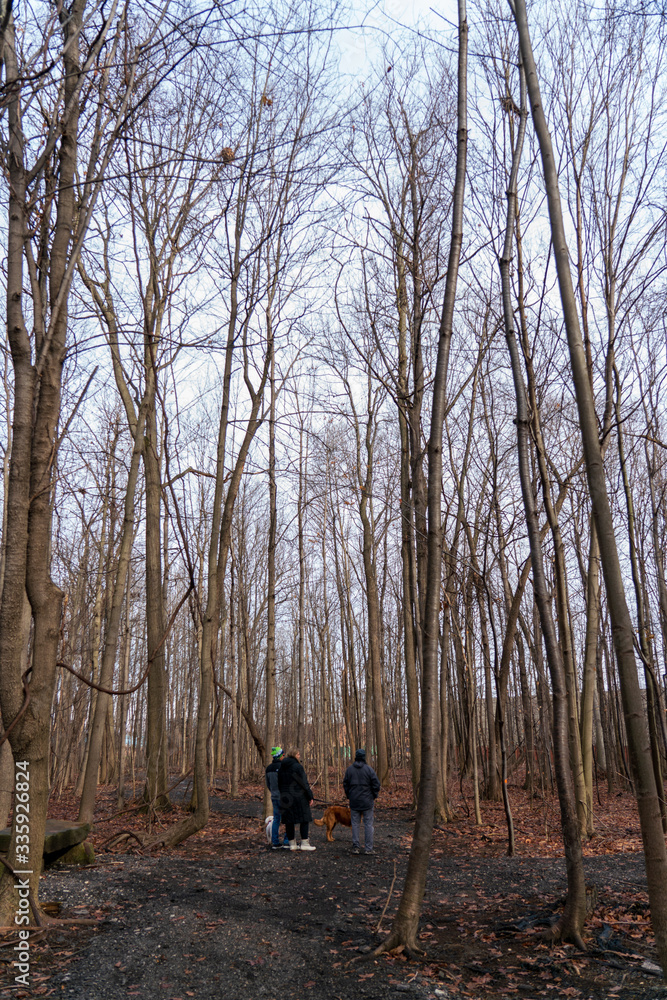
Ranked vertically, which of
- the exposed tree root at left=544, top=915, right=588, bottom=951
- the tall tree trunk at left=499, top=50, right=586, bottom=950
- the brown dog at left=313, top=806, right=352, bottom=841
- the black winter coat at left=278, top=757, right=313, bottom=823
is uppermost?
the tall tree trunk at left=499, top=50, right=586, bottom=950

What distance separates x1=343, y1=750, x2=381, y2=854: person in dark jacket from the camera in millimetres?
8273

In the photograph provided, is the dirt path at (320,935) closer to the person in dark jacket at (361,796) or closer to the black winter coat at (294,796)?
the person in dark jacket at (361,796)

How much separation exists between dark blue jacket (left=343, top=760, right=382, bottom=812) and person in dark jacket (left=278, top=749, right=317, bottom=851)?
55cm

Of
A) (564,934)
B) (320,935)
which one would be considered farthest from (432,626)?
(320,935)

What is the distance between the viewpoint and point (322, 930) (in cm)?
497

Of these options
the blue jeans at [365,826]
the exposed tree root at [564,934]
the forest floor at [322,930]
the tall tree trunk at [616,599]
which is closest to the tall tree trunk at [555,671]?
the exposed tree root at [564,934]

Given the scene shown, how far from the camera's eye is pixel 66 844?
695 cm

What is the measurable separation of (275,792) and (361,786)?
1.28 meters

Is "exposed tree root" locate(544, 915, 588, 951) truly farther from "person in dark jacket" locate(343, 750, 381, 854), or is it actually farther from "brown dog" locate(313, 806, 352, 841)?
"brown dog" locate(313, 806, 352, 841)

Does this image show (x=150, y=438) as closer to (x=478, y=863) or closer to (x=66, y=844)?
(x=66, y=844)

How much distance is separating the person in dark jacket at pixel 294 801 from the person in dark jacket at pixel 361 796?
1.82ft

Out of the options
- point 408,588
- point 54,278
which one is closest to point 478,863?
point 408,588

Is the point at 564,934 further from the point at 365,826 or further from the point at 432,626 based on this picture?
the point at 365,826

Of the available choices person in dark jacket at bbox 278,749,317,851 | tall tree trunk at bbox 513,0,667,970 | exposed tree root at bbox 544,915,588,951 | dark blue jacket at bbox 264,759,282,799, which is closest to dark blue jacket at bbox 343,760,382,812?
person in dark jacket at bbox 278,749,317,851
